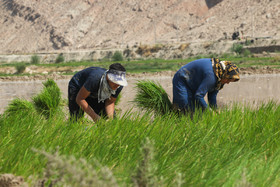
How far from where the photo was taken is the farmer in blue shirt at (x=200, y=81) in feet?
14.9

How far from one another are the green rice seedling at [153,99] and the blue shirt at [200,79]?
435 mm

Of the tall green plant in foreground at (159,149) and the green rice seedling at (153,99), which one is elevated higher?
the tall green plant in foreground at (159,149)

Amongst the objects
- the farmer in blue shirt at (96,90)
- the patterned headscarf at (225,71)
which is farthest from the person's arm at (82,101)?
the patterned headscarf at (225,71)

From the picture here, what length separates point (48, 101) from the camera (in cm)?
604

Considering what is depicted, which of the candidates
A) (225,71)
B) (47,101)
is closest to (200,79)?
(225,71)

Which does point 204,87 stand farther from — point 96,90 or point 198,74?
point 96,90

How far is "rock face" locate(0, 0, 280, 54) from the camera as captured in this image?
2591 inches

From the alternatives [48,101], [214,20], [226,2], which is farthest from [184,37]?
[48,101]

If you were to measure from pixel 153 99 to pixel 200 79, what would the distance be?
746mm

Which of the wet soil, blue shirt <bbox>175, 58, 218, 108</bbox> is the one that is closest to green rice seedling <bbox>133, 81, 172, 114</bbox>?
blue shirt <bbox>175, 58, 218, 108</bbox>

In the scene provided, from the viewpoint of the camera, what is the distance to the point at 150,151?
175 centimetres

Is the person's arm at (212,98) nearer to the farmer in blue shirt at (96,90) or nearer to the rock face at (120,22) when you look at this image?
the farmer in blue shirt at (96,90)

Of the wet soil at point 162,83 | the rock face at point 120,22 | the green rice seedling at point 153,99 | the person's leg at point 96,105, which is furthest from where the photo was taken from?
the rock face at point 120,22

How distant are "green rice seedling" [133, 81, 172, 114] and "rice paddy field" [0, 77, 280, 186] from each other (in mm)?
966
